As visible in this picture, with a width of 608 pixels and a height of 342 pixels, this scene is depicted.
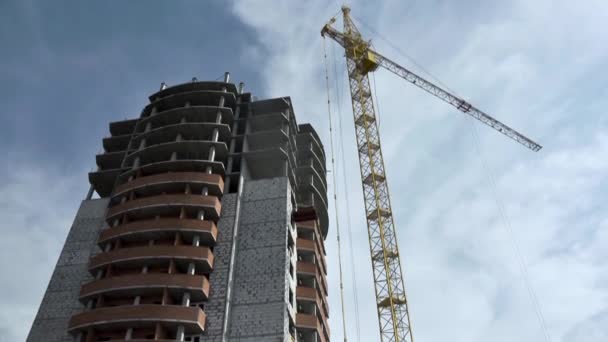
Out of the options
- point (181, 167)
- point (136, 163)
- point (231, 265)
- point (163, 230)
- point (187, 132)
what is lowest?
point (231, 265)

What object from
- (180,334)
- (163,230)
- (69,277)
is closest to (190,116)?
(163,230)

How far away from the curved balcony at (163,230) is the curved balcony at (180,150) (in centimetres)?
1073

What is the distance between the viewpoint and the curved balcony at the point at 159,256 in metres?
47.5

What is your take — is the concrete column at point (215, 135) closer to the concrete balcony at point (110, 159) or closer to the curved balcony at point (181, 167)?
the curved balcony at point (181, 167)

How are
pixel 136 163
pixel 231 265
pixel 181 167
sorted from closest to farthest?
pixel 231 265, pixel 181 167, pixel 136 163

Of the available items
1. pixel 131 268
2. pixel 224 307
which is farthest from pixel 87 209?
pixel 224 307

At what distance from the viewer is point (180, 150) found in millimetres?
58812

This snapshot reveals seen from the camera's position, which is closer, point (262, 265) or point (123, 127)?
point (262, 265)

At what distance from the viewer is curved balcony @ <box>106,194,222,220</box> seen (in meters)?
51.7

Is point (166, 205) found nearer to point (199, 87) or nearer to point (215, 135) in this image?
point (215, 135)

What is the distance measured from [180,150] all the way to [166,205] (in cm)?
935

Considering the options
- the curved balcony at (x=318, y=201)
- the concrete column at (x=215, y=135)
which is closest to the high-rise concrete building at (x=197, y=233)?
the curved balcony at (x=318, y=201)

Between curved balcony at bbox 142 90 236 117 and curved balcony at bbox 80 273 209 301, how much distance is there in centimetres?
2659

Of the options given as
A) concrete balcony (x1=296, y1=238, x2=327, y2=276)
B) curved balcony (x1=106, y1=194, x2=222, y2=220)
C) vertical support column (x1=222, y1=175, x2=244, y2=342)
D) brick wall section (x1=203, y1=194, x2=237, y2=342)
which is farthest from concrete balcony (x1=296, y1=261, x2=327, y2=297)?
curved balcony (x1=106, y1=194, x2=222, y2=220)
